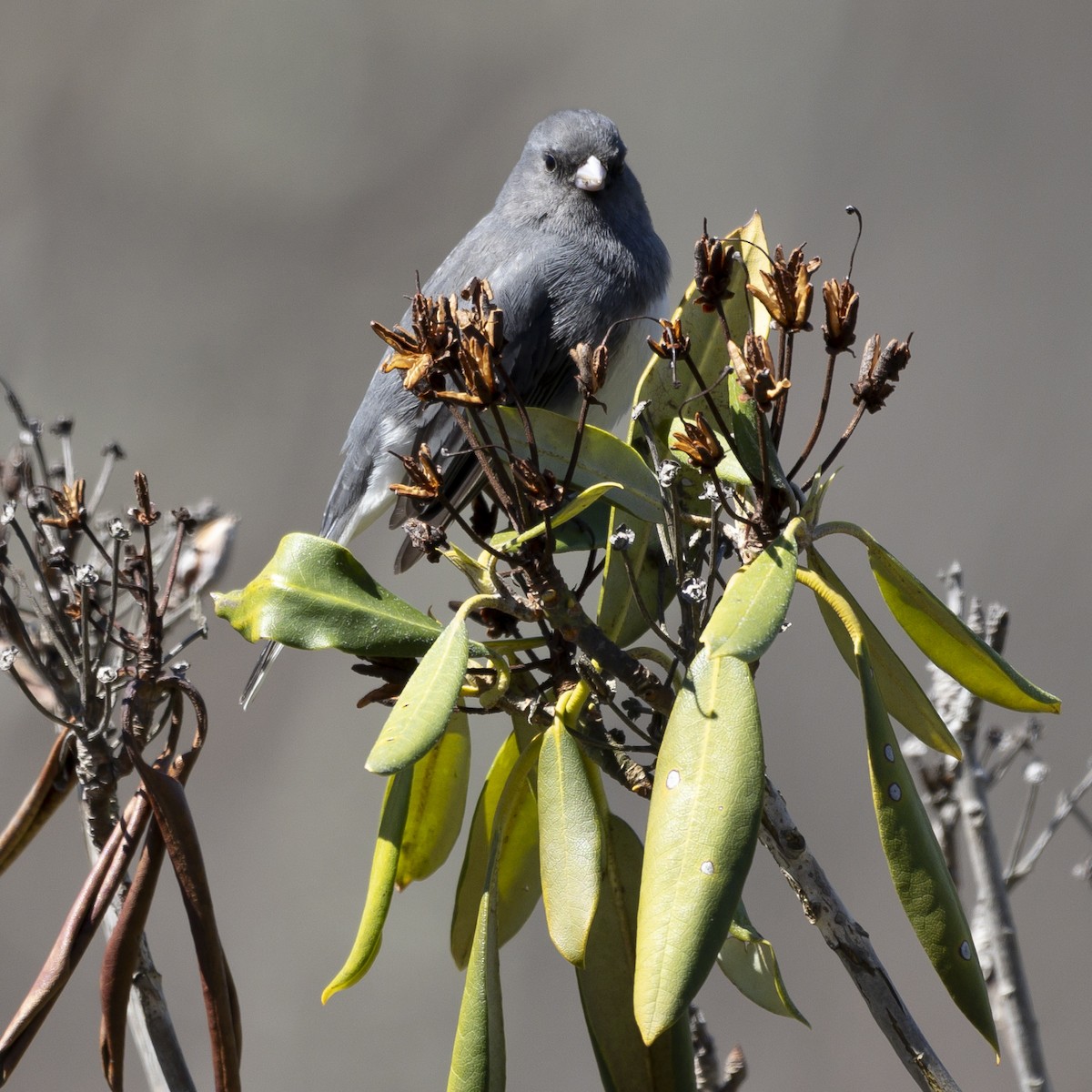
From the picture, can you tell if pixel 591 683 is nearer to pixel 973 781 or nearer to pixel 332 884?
pixel 973 781

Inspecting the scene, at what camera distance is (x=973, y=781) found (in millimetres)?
1120

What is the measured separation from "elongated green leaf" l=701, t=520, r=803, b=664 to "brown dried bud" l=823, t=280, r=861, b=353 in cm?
12

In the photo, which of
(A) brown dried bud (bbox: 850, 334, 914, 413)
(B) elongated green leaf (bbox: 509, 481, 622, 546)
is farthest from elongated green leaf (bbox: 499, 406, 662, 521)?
(A) brown dried bud (bbox: 850, 334, 914, 413)

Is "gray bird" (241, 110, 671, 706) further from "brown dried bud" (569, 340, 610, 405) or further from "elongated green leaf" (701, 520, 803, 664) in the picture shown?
"elongated green leaf" (701, 520, 803, 664)

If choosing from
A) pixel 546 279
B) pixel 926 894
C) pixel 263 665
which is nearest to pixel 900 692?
pixel 926 894

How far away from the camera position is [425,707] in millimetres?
556

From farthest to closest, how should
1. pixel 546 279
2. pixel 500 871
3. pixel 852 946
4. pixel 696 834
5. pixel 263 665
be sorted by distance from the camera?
pixel 546 279 → pixel 263 665 → pixel 500 871 → pixel 852 946 → pixel 696 834

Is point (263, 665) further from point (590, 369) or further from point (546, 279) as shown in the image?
point (590, 369)

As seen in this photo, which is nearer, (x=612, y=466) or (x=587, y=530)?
(x=612, y=466)

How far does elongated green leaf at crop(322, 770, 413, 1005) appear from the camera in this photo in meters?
0.66

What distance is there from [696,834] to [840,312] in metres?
0.28

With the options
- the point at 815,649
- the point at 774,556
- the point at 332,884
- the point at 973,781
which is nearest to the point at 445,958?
the point at 332,884

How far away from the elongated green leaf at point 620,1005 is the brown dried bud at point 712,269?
30 cm

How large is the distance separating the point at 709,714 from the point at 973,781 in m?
0.67
